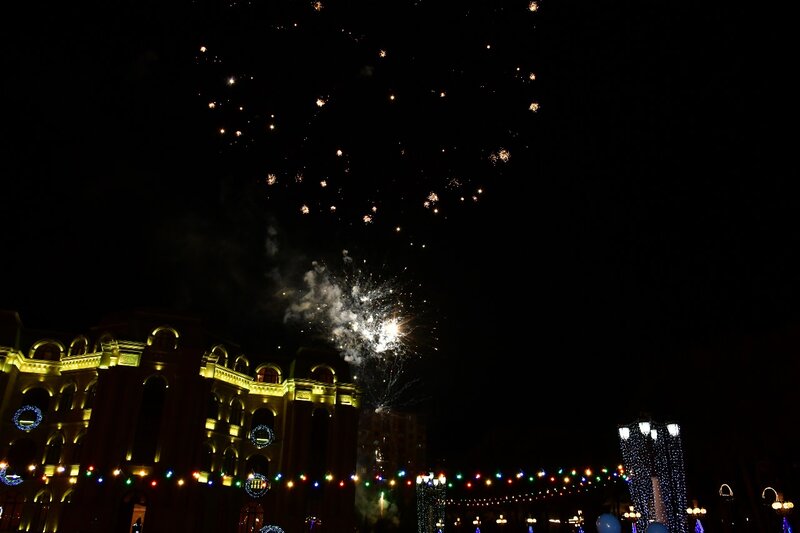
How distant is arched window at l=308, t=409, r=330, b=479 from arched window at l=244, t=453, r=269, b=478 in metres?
3.06

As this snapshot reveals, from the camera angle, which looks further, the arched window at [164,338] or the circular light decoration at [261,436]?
the circular light decoration at [261,436]

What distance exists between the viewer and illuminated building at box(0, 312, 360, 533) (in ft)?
106

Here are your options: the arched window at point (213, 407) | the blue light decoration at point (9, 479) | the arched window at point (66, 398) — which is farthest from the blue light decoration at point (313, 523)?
the blue light decoration at point (9, 479)

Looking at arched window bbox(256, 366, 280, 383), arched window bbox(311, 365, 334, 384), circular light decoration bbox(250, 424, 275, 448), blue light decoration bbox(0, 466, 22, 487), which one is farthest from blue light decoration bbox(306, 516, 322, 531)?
blue light decoration bbox(0, 466, 22, 487)

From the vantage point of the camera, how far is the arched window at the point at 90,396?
34688mm

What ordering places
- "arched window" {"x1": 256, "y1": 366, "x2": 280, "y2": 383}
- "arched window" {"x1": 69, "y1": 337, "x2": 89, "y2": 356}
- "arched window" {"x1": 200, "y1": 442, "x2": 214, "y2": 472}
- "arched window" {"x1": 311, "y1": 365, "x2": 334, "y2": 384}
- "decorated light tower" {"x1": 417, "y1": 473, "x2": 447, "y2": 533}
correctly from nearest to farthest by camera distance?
"arched window" {"x1": 200, "y1": 442, "x2": 214, "y2": 472} → "arched window" {"x1": 69, "y1": 337, "x2": 89, "y2": 356} → "arched window" {"x1": 311, "y1": 365, "x2": 334, "y2": 384} → "arched window" {"x1": 256, "y1": 366, "x2": 280, "y2": 383} → "decorated light tower" {"x1": 417, "y1": 473, "x2": 447, "y2": 533}

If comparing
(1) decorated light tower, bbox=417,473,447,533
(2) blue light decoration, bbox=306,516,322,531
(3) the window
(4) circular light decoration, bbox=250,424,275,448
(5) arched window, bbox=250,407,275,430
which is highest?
(3) the window

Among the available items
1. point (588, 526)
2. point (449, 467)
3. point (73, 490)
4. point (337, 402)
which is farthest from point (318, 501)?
point (449, 467)

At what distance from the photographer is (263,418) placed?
40.2 meters

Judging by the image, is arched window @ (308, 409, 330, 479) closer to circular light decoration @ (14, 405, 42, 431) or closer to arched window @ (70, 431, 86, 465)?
arched window @ (70, 431, 86, 465)

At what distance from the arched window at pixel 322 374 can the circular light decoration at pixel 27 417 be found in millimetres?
16628

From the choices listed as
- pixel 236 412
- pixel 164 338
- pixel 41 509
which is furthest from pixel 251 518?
pixel 164 338

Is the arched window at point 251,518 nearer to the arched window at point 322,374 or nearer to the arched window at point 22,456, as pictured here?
the arched window at point 322,374

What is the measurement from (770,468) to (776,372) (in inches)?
408
